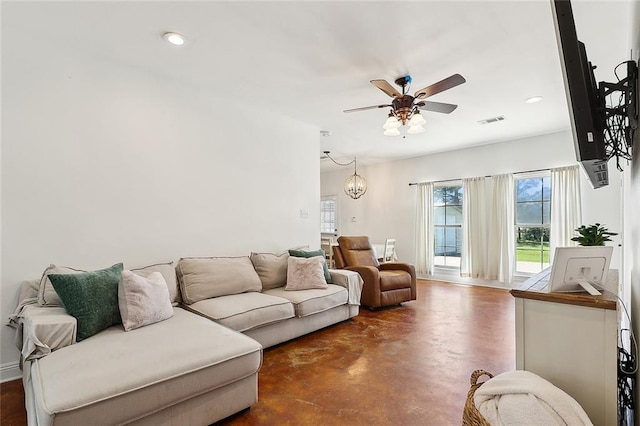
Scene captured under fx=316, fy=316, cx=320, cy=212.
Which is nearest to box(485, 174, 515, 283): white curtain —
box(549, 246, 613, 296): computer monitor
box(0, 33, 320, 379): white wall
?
box(0, 33, 320, 379): white wall

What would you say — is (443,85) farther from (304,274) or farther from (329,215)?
(329,215)

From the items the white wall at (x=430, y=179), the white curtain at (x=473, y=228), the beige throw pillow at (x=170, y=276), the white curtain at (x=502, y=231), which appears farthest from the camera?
the white curtain at (x=473, y=228)

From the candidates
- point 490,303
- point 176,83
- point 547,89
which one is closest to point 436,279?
point 490,303

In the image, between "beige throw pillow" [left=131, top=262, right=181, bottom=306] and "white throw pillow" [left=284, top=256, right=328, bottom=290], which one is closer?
"beige throw pillow" [left=131, top=262, right=181, bottom=306]

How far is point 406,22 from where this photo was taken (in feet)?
7.36

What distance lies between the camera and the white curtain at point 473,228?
5.65 metres

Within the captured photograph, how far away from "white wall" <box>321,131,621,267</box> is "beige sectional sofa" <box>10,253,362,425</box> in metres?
4.49

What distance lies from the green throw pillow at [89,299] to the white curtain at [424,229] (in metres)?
A: 5.44

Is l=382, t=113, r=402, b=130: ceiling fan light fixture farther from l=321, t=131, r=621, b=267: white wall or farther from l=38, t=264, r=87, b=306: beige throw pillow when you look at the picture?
l=321, t=131, r=621, b=267: white wall

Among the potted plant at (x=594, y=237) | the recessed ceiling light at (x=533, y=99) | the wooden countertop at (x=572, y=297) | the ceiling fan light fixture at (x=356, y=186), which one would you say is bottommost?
the wooden countertop at (x=572, y=297)

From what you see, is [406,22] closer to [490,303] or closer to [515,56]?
[515,56]

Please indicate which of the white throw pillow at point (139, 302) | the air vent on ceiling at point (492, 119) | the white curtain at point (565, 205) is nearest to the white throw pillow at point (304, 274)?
the white throw pillow at point (139, 302)

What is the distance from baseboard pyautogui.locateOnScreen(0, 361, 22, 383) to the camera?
2.28 metres

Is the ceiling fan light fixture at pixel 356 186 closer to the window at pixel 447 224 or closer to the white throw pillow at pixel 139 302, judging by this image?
the window at pixel 447 224
